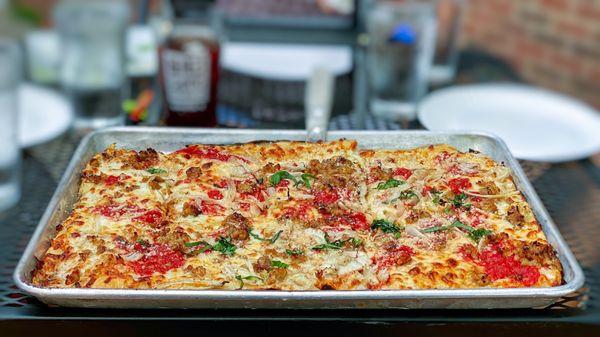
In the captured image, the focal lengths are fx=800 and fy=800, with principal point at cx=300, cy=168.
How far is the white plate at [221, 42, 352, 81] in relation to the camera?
2787 millimetres

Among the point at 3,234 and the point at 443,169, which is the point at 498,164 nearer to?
the point at 443,169

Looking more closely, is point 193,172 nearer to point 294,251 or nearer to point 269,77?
point 294,251

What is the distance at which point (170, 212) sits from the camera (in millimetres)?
1633

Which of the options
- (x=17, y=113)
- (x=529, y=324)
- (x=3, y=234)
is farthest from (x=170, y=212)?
(x=529, y=324)

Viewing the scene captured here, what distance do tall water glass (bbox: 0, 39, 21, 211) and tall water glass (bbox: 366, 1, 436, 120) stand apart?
3.59 feet

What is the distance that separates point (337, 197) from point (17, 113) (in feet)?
2.80

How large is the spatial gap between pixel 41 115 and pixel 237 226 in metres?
1.07

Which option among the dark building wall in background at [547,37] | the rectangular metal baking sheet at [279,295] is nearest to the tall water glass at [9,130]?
the rectangular metal baking sheet at [279,295]

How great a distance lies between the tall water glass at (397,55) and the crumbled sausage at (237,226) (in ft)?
3.40

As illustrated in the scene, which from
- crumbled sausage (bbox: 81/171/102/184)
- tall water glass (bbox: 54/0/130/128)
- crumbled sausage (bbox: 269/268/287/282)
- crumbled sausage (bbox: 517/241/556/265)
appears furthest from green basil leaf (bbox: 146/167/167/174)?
crumbled sausage (bbox: 517/241/556/265)

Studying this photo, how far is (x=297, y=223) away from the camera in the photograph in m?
1.62

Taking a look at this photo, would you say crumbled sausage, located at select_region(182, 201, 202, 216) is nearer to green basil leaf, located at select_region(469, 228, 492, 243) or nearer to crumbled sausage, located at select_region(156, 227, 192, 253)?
crumbled sausage, located at select_region(156, 227, 192, 253)

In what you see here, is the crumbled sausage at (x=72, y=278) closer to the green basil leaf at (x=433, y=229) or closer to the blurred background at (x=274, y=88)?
the blurred background at (x=274, y=88)

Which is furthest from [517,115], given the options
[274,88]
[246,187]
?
[246,187]
